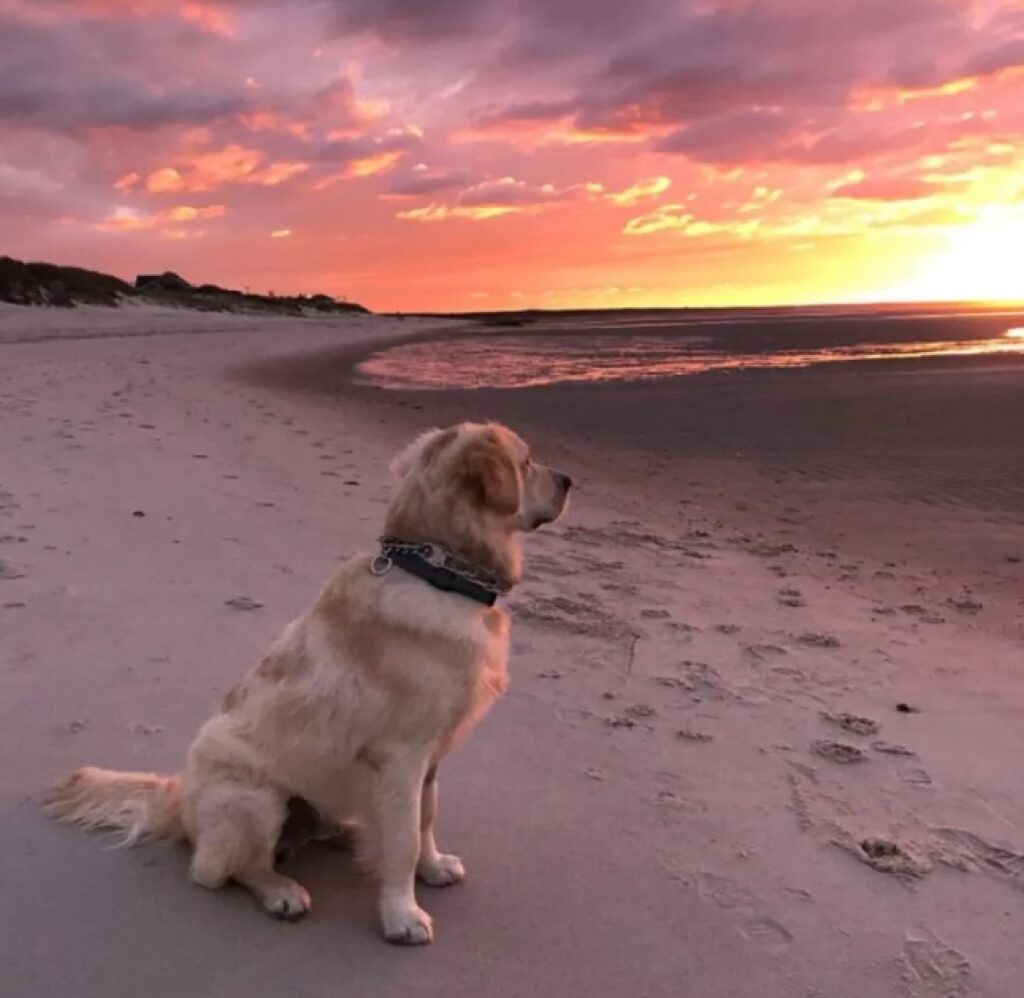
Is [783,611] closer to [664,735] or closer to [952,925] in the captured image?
[664,735]

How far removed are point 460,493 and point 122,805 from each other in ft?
5.30

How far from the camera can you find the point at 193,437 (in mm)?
11578

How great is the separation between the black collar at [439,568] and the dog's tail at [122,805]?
1098 mm

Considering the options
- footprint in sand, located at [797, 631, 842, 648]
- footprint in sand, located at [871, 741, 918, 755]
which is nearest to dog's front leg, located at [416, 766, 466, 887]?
footprint in sand, located at [871, 741, 918, 755]

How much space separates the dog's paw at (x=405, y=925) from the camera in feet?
10.0

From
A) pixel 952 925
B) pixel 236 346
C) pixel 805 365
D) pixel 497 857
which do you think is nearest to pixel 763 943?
pixel 952 925

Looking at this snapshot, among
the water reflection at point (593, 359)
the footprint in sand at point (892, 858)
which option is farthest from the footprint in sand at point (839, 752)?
the water reflection at point (593, 359)

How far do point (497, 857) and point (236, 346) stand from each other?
2997 centimetres

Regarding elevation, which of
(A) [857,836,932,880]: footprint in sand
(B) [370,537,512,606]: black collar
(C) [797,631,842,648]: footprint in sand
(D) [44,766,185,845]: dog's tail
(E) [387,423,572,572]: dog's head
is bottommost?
(C) [797,631,842,648]: footprint in sand

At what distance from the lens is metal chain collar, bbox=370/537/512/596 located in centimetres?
328

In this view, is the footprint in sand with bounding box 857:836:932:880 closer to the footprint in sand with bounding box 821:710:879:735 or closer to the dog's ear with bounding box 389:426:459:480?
the footprint in sand with bounding box 821:710:879:735

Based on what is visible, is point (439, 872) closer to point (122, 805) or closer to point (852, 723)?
point (122, 805)

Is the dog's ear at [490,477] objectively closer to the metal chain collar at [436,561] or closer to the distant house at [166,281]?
the metal chain collar at [436,561]

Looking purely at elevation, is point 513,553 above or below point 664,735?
above
